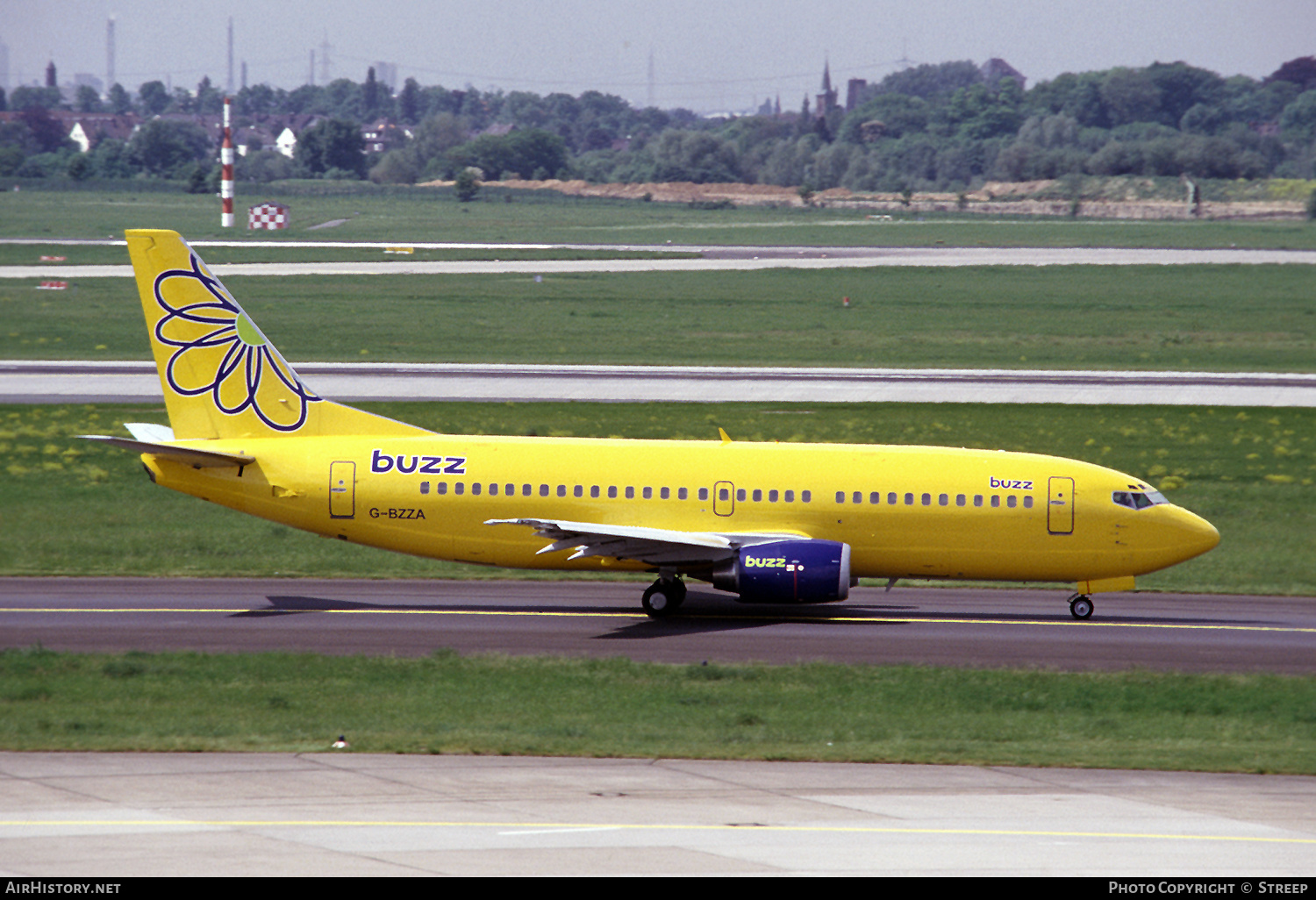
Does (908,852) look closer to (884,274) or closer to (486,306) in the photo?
(486,306)

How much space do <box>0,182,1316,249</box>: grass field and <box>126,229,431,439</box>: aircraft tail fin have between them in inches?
4400

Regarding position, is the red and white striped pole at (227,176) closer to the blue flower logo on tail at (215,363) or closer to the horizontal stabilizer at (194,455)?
the blue flower logo on tail at (215,363)

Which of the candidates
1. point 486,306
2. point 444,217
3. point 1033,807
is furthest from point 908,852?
point 444,217

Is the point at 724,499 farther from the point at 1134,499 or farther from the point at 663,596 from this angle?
the point at 1134,499

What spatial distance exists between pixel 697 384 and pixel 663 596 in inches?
1315

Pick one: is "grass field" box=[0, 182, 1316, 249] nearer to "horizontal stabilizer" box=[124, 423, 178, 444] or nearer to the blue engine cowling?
"horizontal stabilizer" box=[124, 423, 178, 444]

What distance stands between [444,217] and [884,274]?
79390mm

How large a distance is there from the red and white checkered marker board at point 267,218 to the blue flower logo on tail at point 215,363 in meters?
121

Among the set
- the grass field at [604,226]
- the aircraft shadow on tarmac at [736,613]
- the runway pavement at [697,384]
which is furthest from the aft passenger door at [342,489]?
the grass field at [604,226]

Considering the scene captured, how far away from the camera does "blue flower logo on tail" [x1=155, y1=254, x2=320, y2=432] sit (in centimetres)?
3412

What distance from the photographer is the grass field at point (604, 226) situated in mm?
153750

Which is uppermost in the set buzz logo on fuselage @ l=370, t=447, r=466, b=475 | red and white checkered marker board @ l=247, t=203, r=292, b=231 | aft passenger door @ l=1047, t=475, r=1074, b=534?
red and white checkered marker board @ l=247, t=203, r=292, b=231

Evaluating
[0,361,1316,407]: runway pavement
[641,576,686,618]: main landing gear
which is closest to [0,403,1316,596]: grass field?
[0,361,1316,407]: runway pavement

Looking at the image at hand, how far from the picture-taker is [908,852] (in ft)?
55.0
